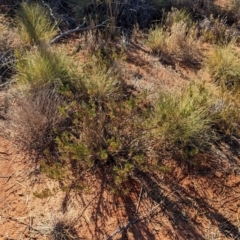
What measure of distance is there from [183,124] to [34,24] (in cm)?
267

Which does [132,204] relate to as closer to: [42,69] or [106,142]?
[106,142]

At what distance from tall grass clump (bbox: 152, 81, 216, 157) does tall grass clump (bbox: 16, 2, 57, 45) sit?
81.2 inches

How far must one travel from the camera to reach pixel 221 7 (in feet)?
20.8

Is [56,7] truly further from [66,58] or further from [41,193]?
[41,193]

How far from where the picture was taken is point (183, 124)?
10.5ft

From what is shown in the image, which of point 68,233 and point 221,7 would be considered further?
point 221,7

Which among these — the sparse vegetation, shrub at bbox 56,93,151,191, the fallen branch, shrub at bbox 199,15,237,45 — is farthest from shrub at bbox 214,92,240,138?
the fallen branch

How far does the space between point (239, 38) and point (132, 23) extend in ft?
6.09

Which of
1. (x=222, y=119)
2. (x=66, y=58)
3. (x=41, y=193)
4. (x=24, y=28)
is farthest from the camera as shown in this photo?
(x=24, y=28)

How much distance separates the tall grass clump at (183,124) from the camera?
10.5 feet

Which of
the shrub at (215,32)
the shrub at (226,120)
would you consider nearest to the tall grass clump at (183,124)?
the shrub at (226,120)

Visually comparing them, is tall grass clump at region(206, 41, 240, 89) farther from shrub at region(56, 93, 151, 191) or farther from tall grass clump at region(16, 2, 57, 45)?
tall grass clump at region(16, 2, 57, 45)

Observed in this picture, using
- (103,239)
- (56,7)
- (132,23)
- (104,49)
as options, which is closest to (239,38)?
(132,23)

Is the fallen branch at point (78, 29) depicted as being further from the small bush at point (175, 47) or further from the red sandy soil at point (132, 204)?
the red sandy soil at point (132, 204)
